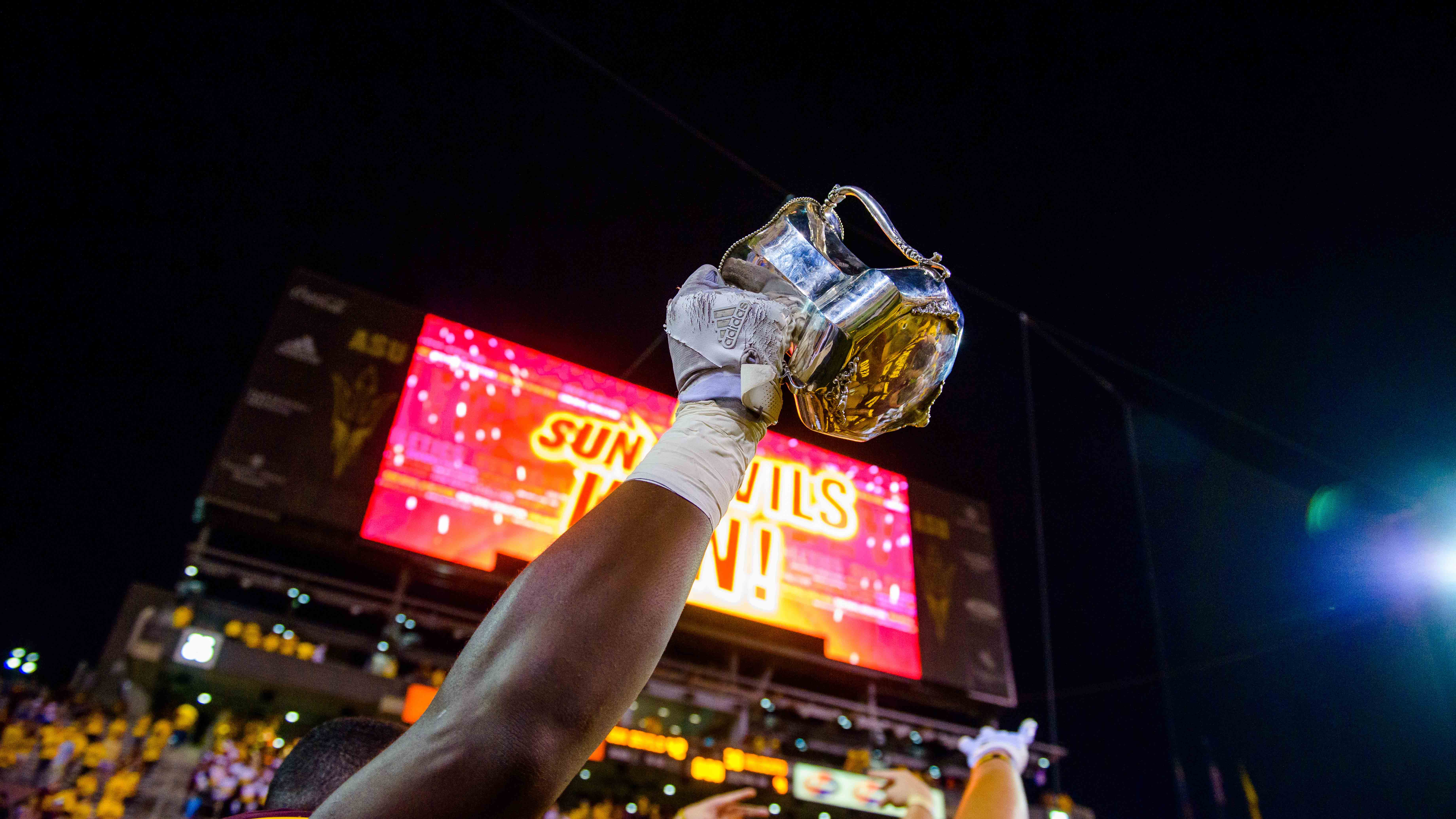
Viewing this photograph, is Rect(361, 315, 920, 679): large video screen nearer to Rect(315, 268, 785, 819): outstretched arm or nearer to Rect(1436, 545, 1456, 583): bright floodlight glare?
Rect(1436, 545, 1456, 583): bright floodlight glare

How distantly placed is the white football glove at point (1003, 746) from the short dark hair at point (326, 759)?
1111mm

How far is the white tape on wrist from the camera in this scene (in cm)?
70

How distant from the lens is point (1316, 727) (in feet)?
44.1

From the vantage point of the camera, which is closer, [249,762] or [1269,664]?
[249,762]

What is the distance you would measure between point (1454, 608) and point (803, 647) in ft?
31.2

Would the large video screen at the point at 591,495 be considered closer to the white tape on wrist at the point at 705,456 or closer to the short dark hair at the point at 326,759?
the short dark hair at the point at 326,759

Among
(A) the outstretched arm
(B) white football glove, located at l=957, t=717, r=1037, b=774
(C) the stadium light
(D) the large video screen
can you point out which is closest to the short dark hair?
(A) the outstretched arm

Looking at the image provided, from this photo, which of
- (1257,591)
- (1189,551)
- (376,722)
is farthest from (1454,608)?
(1189,551)

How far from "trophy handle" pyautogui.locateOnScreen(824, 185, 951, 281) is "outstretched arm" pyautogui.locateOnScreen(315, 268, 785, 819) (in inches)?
14.4

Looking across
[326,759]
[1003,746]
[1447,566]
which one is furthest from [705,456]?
[1447,566]

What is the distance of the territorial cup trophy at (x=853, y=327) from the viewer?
82cm

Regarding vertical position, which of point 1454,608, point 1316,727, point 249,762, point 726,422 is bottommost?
point 726,422

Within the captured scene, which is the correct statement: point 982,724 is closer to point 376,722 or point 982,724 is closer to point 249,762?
→ point 249,762

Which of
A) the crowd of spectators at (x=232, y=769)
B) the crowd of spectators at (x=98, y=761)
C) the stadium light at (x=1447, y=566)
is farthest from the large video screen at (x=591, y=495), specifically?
the stadium light at (x=1447, y=566)
